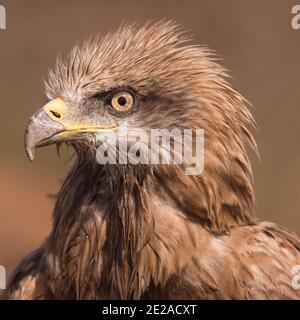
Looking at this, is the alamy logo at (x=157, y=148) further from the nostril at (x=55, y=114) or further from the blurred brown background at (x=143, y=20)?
the blurred brown background at (x=143, y=20)

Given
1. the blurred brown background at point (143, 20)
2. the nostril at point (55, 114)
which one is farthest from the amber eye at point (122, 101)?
the blurred brown background at point (143, 20)

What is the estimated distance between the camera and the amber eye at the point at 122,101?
4.13 m

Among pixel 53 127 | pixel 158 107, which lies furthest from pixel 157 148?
pixel 53 127

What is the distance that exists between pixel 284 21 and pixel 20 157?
12.9 ft

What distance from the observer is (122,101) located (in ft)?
13.6

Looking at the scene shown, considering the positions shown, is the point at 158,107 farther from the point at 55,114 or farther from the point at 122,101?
the point at 55,114

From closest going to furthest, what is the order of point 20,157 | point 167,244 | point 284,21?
point 167,244 → point 284,21 → point 20,157

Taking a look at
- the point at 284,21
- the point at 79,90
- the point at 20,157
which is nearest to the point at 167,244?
the point at 79,90

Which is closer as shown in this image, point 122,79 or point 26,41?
point 122,79

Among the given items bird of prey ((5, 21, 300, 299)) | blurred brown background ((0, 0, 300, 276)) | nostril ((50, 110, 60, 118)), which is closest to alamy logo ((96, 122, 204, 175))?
bird of prey ((5, 21, 300, 299))

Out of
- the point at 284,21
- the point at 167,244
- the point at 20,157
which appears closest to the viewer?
the point at 167,244

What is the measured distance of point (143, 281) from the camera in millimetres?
4152

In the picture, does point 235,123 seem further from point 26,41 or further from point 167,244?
point 26,41
